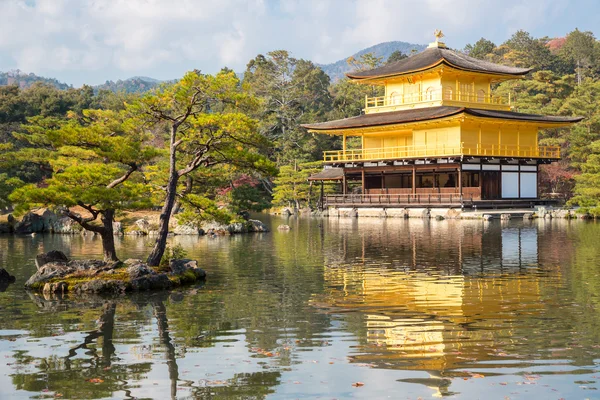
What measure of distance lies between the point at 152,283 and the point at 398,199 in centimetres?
3541

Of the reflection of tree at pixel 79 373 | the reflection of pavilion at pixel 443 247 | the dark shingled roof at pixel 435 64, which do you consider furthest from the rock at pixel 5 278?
the dark shingled roof at pixel 435 64

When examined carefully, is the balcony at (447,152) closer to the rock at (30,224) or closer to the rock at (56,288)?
the rock at (30,224)

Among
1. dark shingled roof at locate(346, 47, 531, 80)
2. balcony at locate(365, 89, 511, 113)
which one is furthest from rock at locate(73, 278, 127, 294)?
balcony at locate(365, 89, 511, 113)

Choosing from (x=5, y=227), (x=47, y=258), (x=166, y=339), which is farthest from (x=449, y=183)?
(x=166, y=339)

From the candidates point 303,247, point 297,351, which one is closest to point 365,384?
point 297,351

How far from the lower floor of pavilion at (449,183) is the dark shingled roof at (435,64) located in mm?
6948

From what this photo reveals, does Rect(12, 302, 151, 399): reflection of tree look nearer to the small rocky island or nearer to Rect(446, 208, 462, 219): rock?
the small rocky island

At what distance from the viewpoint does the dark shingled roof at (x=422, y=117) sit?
155 ft

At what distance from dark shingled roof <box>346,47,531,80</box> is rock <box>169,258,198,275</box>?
34.9 meters

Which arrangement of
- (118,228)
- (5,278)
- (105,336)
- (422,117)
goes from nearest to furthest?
1. (105,336)
2. (5,278)
3. (118,228)
4. (422,117)

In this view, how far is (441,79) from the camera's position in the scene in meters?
51.3

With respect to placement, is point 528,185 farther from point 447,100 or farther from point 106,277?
point 106,277

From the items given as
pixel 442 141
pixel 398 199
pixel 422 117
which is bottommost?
pixel 398 199

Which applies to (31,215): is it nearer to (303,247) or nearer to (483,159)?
(303,247)
